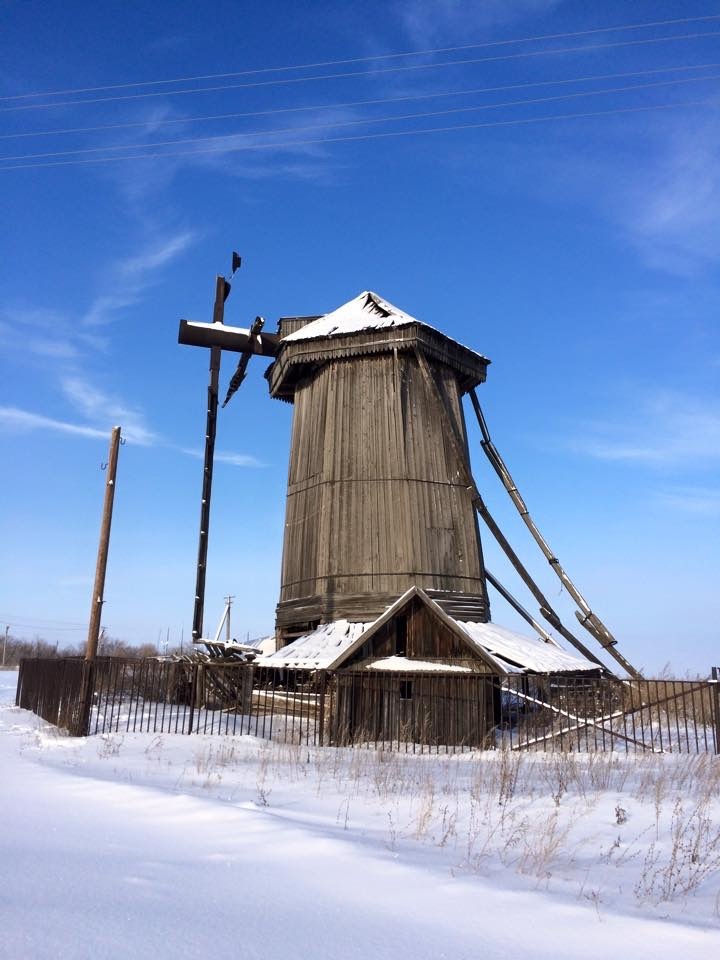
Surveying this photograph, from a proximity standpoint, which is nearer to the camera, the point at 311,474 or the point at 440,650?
the point at 440,650

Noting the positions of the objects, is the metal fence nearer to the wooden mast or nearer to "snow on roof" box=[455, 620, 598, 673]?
"snow on roof" box=[455, 620, 598, 673]

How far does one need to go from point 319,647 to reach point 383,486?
4.81m

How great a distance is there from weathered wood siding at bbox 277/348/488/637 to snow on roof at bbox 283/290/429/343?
848 mm

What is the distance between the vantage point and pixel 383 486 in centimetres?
1948

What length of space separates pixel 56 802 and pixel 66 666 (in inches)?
390

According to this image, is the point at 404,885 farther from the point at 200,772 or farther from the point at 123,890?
the point at 200,772

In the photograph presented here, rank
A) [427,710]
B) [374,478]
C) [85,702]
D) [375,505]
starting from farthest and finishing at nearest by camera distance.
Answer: [374,478] → [375,505] → [427,710] → [85,702]

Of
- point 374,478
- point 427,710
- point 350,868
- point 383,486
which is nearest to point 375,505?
point 383,486

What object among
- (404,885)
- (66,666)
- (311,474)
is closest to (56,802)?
(404,885)

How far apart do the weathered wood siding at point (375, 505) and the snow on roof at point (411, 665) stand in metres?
2.29

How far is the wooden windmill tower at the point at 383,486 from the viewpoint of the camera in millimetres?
18938

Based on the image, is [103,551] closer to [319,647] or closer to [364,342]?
[319,647]

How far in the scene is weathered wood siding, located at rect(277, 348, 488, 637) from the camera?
18875mm

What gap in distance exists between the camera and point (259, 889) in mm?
3924
